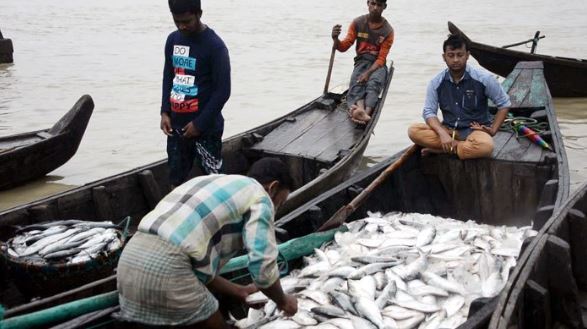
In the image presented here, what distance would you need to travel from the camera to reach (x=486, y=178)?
19.7 feet

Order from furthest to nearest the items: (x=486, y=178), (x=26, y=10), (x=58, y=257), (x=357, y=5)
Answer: (x=357, y=5) → (x=26, y=10) → (x=486, y=178) → (x=58, y=257)

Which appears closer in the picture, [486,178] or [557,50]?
[486,178]

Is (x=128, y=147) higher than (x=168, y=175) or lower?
lower

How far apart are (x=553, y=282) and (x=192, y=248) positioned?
2.42 metres

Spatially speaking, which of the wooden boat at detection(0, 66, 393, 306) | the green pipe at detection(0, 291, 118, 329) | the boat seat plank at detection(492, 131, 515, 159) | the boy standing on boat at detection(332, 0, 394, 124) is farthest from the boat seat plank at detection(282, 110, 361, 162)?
the green pipe at detection(0, 291, 118, 329)

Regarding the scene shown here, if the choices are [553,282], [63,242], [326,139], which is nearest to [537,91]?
[326,139]

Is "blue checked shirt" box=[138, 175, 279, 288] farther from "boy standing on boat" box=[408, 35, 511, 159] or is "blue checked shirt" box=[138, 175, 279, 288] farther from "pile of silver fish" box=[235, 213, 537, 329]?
"boy standing on boat" box=[408, 35, 511, 159]

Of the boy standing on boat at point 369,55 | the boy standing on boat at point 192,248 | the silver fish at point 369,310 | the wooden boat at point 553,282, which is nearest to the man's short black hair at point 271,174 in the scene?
the boy standing on boat at point 192,248

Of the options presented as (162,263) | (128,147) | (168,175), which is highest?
(162,263)

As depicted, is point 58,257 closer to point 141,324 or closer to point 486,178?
point 141,324

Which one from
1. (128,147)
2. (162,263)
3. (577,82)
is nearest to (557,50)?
(577,82)

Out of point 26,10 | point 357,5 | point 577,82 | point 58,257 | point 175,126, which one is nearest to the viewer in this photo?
point 58,257

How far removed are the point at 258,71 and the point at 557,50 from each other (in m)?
9.90

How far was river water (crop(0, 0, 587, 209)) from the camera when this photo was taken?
1112cm
